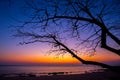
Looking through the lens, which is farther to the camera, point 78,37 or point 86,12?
point 78,37

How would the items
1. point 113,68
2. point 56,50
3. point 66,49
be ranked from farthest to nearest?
point 56,50, point 66,49, point 113,68

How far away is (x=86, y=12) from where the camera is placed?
14.6 ft

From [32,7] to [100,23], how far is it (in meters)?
1.96

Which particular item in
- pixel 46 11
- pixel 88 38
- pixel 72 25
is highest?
pixel 46 11

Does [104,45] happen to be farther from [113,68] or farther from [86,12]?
[86,12]

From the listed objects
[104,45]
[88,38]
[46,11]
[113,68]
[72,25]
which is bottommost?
[113,68]

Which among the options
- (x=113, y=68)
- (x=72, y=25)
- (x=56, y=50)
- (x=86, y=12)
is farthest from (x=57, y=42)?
(x=113, y=68)

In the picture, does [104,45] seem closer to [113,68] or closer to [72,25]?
[113,68]

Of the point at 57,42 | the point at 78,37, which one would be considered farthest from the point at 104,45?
the point at 57,42

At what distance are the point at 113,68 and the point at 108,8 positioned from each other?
1.80 metres

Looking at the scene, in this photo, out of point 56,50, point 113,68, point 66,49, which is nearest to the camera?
point 113,68

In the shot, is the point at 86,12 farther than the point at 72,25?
No

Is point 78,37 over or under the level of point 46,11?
under

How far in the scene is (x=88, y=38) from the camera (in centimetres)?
470
